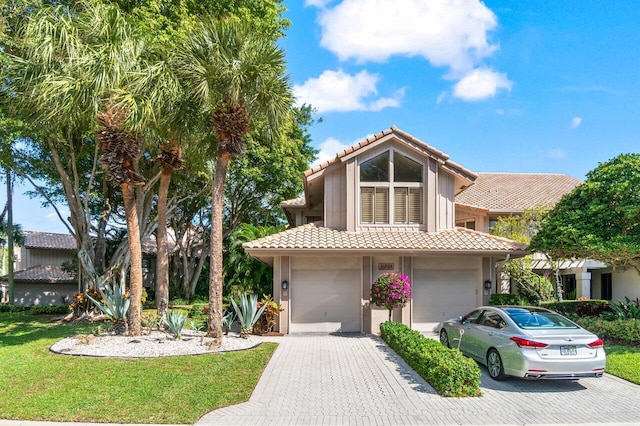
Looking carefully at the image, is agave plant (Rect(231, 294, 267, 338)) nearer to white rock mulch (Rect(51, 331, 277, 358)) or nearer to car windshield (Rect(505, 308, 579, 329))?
white rock mulch (Rect(51, 331, 277, 358))

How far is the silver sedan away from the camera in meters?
8.91

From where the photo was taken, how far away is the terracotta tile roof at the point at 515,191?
26.4 m

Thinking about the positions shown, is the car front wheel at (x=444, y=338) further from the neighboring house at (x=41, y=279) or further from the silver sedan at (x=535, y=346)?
the neighboring house at (x=41, y=279)

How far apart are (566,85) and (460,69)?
10.9 feet

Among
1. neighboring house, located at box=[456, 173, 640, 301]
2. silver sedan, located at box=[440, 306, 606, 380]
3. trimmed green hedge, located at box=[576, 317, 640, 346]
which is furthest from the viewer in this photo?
neighboring house, located at box=[456, 173, 640, 301]

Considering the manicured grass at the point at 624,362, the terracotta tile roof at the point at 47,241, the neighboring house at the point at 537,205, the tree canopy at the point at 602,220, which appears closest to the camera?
the manicured grass at the point at 624,362

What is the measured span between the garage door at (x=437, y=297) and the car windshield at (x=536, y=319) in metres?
6.48

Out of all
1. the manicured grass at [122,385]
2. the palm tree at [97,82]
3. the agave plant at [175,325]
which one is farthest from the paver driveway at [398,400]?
the palm tree at [97,82]

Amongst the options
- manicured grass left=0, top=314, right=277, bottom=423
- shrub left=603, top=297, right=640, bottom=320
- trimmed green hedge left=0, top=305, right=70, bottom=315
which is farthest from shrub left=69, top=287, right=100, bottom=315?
shrub left=603, top=297, right=640, bottom=320

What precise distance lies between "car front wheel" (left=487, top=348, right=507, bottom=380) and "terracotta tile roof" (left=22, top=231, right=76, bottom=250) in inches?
1318

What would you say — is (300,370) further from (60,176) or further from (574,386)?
(60,176)

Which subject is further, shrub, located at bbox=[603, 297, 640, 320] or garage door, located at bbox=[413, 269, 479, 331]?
garage door, located at bbox=[413, 269, 479, 331]

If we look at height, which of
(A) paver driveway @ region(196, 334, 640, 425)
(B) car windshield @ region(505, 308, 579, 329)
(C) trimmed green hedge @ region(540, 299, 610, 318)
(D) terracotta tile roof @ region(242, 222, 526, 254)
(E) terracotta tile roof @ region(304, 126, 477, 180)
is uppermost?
(E) terracotta tile roof @ region(304, 126, 477, 180)

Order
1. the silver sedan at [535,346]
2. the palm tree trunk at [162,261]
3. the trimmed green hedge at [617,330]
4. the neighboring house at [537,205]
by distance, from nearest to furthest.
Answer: the silver sedan at [535,346] → the trimmed green hedge at [617,330] → the palm tree trunk at [162,261] → the neighboring house at [537,205]
